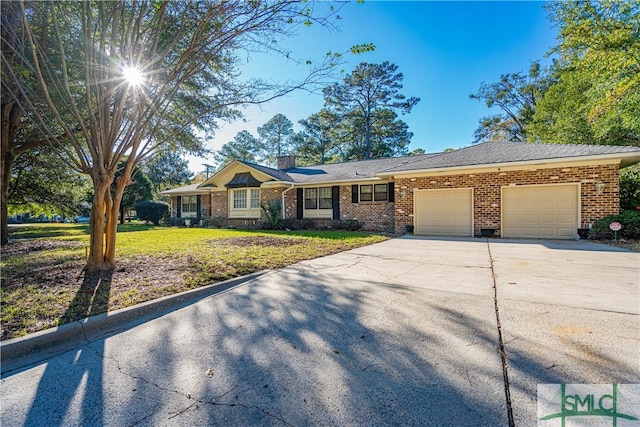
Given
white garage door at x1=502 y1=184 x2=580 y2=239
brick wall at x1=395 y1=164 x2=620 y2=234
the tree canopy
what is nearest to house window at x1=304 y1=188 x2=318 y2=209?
brick wall at x1=395 y1=164 x2=620 y2=234

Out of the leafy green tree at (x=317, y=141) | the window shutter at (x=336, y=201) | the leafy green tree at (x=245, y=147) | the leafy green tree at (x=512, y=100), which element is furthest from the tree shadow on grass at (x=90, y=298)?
the leafy green tree at (x=245, y=147)

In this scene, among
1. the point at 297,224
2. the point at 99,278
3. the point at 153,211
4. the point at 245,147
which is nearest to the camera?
the point at 99,278

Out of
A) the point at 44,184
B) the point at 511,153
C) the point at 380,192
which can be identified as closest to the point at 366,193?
the point at 380,192

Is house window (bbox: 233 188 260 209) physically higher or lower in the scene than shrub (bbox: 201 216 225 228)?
higher

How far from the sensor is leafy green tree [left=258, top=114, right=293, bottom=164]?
39781 millimetres

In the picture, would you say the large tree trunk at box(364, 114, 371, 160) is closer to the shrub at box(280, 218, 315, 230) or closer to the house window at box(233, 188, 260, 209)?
the house window at box(233, 188, 260, 209)

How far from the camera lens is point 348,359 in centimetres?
233

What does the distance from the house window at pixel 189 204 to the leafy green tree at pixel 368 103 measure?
667 inches

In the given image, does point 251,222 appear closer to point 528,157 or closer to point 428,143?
point 528,157

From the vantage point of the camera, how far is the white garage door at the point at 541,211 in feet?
32.1

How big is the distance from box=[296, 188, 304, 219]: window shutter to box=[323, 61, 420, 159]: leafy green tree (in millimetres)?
16207

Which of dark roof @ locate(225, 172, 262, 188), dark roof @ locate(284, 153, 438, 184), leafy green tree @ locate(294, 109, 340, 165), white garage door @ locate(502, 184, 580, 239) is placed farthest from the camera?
leafy green tree @ locate(294, 109, 340, 165)

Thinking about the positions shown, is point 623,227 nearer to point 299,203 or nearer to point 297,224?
point 297,224

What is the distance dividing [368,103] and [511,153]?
21.7 metres
